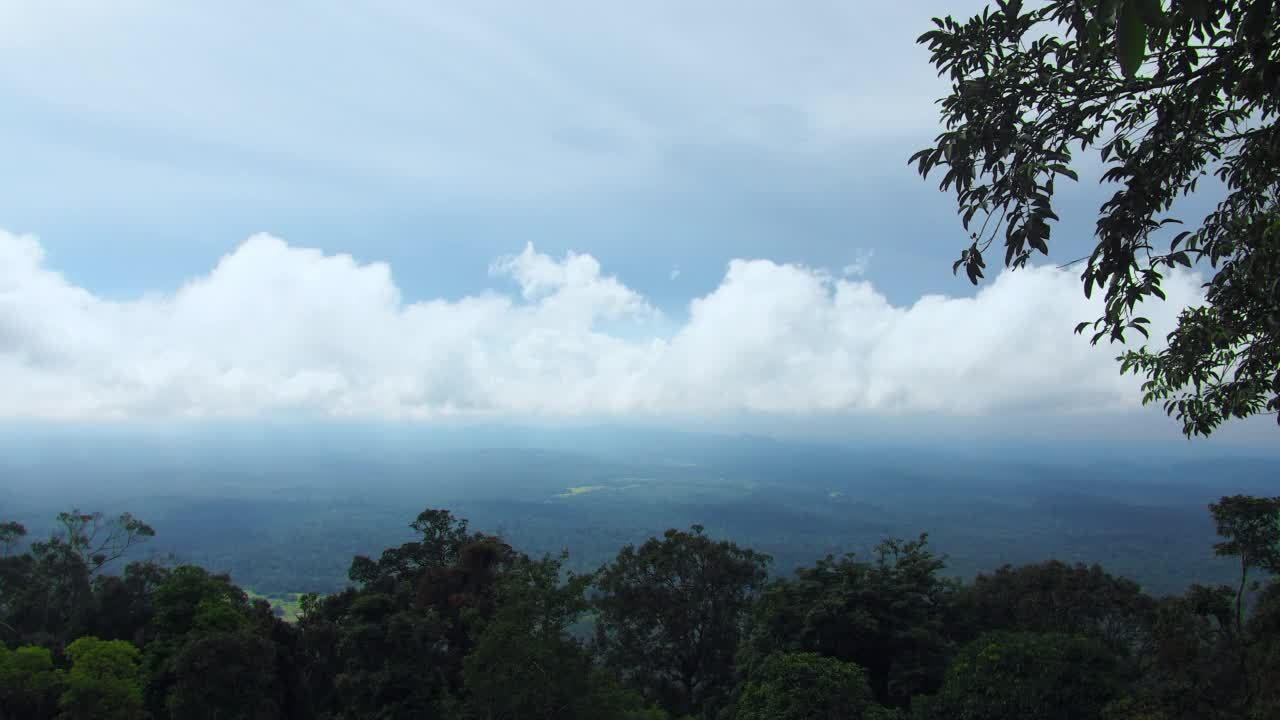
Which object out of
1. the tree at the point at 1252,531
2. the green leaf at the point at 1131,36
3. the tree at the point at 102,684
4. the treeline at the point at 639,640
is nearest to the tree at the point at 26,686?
the treeline at the point at 639,640

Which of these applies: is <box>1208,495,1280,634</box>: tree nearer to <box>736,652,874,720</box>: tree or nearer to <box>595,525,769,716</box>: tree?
<box>736,652,874,720</box>: tree

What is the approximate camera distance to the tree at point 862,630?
1399cm

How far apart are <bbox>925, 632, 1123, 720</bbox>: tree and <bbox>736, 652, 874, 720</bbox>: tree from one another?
1808mm

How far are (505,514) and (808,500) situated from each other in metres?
83.2

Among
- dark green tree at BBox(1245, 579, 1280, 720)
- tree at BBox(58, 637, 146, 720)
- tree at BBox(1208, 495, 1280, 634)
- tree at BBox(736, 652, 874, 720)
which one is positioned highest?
tree at BBox(1208, 495, 1280, 634)

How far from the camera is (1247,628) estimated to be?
9.17 m

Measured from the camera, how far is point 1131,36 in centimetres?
141

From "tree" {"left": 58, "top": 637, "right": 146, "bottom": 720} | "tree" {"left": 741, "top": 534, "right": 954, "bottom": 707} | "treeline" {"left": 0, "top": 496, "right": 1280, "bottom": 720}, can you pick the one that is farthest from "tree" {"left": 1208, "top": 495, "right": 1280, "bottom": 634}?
"tree" {"left": 58, "top": 637, "right": 146, "bottom": 720}

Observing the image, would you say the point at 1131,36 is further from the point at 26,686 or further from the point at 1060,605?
the point at 1060,605

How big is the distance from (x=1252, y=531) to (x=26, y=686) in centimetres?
2432

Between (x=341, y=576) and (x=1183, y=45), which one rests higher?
(x=1183, y=45)

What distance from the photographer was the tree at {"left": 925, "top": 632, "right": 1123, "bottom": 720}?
→ 31.4ft

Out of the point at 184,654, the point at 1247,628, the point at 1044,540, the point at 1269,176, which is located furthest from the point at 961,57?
the point at 1044,540

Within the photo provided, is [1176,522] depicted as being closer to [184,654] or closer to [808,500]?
[808,500]
